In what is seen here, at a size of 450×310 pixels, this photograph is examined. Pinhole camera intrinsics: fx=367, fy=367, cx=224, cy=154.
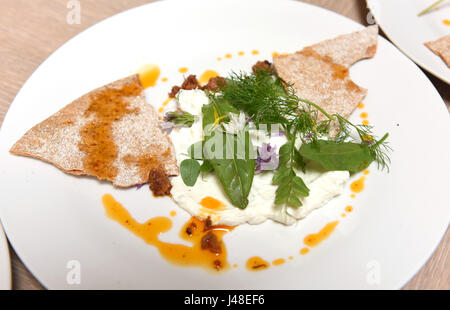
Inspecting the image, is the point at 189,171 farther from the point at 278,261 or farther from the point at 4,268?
the point at 4,268

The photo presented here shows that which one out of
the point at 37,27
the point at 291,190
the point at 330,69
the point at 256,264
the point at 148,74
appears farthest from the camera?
the point at 37,27

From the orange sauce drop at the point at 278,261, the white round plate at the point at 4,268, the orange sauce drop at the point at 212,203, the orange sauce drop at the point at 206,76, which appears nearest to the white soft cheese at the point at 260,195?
the orange sauce drop at the point at 212,203

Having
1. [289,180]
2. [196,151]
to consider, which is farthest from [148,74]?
[289,180]

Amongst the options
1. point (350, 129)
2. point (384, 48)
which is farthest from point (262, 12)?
point (350, 129)

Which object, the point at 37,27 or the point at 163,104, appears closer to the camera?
the point at 163,104

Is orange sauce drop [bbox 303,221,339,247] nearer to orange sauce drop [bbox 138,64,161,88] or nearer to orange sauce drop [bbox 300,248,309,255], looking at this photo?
orange sauce drop [bbox 300,248,309,255]

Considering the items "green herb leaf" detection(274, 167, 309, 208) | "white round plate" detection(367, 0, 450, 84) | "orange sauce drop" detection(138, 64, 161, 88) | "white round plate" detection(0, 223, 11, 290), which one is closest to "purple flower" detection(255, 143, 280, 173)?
"green herb leaf" detection(274, 167, 309, 208)
